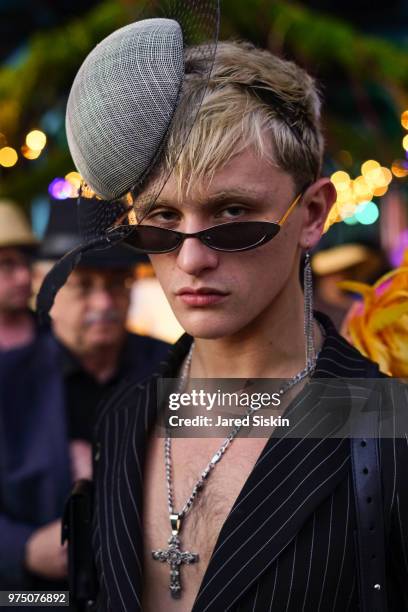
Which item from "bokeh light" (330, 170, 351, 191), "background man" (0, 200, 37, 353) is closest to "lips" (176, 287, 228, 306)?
"background man" (0, 200, 37, 353)

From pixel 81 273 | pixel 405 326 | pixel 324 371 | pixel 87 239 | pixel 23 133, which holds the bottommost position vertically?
pixel 324 371

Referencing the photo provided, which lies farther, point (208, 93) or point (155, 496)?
point (155, 496)

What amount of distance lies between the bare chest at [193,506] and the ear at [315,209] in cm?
48

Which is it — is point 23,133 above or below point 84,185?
above

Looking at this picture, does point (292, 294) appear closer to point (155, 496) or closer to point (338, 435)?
point (338, 435)

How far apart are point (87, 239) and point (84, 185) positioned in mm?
126

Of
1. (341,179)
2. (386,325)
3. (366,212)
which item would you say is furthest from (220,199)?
(366,212)

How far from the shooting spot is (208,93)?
1.66m

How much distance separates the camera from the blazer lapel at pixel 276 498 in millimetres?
1550

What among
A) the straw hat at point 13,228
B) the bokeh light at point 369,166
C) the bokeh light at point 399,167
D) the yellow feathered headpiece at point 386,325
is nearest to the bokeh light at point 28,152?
the straw hat at point 13,228

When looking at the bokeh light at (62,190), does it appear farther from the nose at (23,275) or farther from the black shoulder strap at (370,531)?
the black shoulder strap at (370,531)

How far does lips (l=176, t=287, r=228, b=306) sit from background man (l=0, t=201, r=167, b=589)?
58 centimetres

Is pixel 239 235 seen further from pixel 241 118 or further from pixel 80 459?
pixel 80 459

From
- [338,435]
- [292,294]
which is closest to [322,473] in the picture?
[338,435]
